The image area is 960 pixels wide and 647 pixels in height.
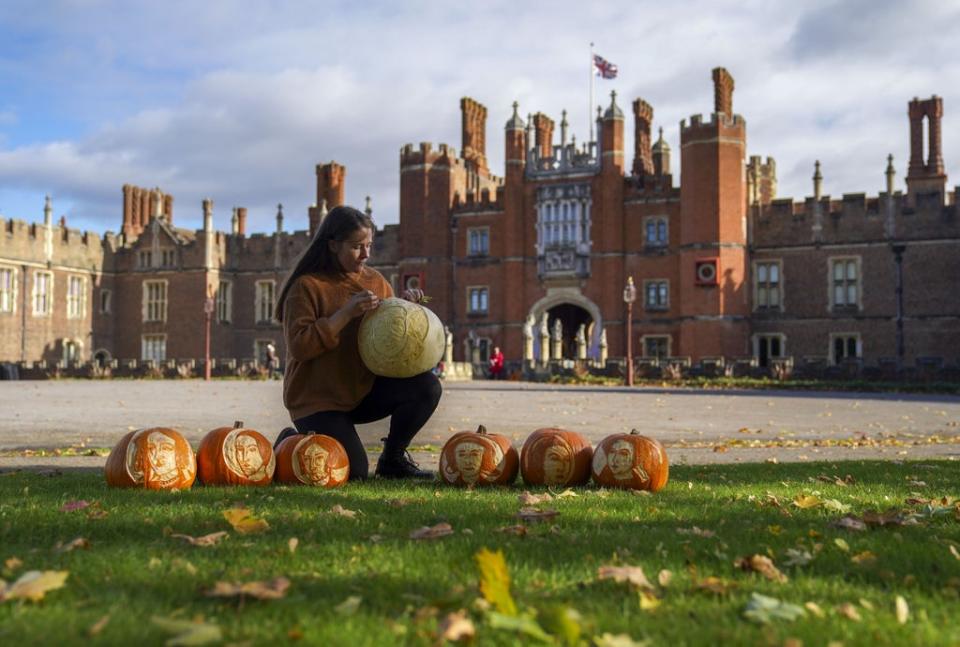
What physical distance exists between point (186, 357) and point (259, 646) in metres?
48.4

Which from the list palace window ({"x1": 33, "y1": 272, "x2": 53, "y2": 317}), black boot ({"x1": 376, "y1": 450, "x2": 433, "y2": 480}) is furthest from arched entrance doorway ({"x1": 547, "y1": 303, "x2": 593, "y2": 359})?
black boot ({"x1": 376, "y1": 450, "x2": 433, "y2": 480})

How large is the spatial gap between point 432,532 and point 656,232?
3674 centimetres

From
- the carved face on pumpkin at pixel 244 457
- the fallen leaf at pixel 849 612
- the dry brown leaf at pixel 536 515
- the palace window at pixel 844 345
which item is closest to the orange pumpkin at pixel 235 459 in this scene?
the carved face on pumpkin at pixel 244 457

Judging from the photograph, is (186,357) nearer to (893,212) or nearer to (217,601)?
(893,212)

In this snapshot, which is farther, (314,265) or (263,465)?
(314,265)

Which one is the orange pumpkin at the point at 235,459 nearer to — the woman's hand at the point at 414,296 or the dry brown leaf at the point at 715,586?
the woman's hand at the point at 414,296

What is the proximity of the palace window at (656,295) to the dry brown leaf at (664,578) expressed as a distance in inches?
1431

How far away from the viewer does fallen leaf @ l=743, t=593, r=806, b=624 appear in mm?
2764

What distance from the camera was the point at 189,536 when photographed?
390cm

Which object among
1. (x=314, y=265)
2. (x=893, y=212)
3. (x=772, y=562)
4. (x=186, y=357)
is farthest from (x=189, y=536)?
(x=186, y=357)

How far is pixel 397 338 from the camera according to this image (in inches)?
232

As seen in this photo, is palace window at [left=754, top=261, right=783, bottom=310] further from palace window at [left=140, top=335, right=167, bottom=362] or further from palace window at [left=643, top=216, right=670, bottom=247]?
palace window at [left=140, top=335, right=167, bottom=362]

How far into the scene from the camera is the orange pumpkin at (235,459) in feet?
18.8

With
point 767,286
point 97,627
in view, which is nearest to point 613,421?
point 97,627
